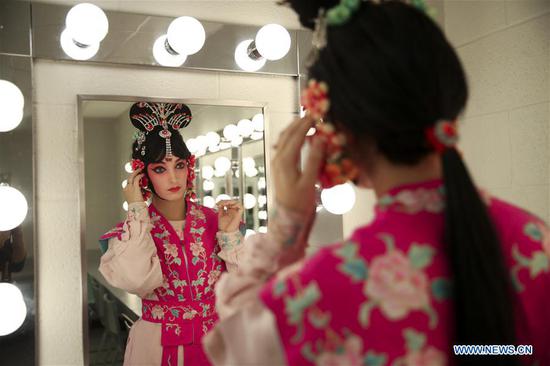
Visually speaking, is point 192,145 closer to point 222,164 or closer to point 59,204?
point 222,164

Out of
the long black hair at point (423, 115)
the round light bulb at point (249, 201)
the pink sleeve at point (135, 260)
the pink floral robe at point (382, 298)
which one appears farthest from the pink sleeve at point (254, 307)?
the round light bulb at point (249, 201)

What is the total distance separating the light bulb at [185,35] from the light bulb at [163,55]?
0.03 metres

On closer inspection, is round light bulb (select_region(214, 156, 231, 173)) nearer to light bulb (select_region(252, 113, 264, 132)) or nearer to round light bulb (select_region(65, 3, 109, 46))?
light bulb (select_region(252, 113, 264, 132))

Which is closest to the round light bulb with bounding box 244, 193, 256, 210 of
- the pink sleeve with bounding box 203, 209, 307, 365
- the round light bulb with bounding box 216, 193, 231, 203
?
the round light bulb with bounding box 216, 193, 231, 203

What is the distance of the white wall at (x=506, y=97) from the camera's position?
1.25 metres

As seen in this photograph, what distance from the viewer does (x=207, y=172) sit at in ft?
4.09

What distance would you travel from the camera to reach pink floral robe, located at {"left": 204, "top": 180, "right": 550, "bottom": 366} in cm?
43

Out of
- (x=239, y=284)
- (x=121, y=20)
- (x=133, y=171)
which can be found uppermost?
(x=121, y=20)

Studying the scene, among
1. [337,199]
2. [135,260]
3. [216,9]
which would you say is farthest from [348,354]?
[216,9]

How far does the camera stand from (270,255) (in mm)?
557

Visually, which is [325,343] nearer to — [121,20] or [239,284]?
[239,284]

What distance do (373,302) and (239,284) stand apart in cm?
18

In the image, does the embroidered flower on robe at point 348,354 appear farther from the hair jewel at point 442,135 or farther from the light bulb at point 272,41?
the light bulb at point 272,41

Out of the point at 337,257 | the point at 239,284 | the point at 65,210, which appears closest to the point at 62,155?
the point at 65,210
